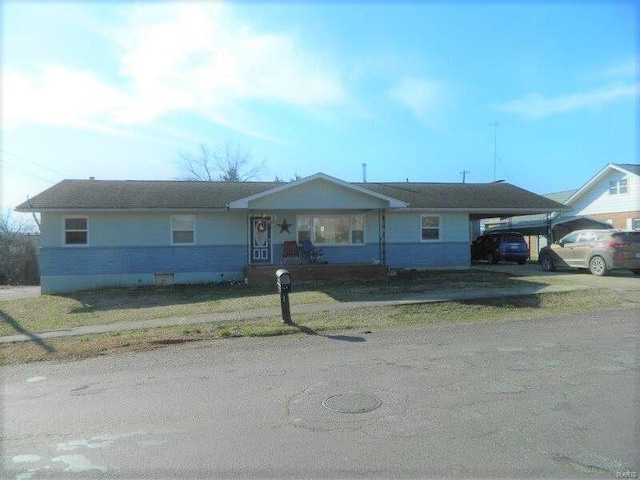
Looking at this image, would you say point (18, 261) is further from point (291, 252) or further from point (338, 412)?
point (338, 412)

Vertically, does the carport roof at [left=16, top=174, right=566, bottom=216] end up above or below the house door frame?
above

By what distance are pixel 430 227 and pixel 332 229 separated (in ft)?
13.3

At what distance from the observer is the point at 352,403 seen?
5254 mm

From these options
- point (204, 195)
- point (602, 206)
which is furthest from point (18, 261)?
point (602, 206)

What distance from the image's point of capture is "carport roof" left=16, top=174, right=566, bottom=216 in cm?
1769

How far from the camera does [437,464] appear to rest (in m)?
3.83

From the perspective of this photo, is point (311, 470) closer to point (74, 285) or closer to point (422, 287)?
point (422, 287)

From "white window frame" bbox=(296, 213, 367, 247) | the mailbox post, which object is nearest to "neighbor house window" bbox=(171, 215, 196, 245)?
"white window frame" bbox=(296, 213, 367, 247)

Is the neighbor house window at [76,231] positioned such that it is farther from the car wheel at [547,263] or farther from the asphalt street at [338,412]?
the car wheel at [547,263]

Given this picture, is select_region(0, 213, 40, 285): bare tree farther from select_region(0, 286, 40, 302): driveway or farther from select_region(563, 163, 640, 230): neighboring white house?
select_region(563, 163, 640, 230): neighboring white house

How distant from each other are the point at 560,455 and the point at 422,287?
11070mm

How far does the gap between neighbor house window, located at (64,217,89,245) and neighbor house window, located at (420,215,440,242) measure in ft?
41.8

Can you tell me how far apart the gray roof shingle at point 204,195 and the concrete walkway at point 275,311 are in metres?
6.65

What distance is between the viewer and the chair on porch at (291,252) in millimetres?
18828
